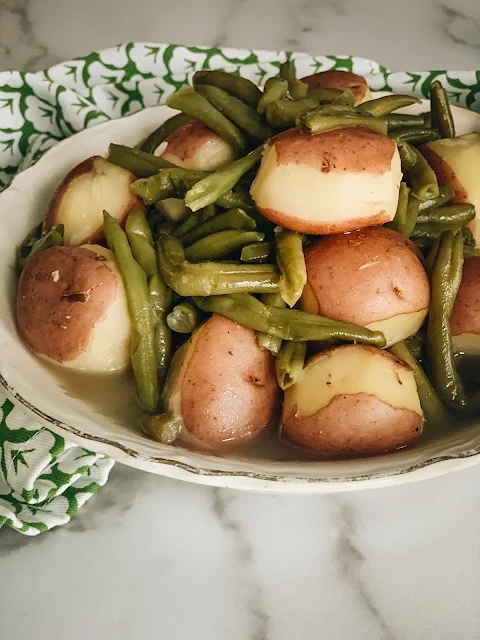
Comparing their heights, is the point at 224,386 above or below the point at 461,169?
below

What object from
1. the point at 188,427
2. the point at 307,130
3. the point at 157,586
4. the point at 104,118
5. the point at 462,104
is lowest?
the point at 157,586

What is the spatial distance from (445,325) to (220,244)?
13.6 inches

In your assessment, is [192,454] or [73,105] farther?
[73,105]

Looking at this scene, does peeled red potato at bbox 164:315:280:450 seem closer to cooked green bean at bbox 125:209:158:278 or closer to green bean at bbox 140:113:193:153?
cooked green bean at bbox 125:209:158:278

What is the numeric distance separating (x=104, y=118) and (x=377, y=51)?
3.08 ft

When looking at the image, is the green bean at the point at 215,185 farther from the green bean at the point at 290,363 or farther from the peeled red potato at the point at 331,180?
the green bean at the point at 290,363

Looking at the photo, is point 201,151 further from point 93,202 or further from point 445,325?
point 445,325

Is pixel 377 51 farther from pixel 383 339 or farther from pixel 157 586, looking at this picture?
pixel 157 586

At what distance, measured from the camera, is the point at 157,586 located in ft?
3.05

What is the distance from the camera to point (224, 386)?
3.01 ft

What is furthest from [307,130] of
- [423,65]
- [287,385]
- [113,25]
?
[113,25]

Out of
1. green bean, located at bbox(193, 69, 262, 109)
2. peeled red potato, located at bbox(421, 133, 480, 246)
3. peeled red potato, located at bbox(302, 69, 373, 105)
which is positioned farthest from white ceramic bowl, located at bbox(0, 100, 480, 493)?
peeled red potato, located at bbox(302, 69, 373, 105)

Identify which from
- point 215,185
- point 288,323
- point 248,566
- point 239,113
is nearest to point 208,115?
point 239,113

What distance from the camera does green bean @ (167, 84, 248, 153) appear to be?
108 centimetres
